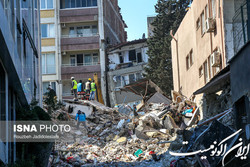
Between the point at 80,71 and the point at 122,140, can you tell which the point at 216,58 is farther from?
the point at 80,71

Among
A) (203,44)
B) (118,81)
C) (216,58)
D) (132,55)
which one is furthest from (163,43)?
(216,58)

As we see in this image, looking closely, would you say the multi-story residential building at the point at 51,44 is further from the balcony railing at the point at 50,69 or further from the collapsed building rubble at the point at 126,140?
the collapsed building rubble at the point at 126,140

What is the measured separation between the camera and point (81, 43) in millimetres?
42438

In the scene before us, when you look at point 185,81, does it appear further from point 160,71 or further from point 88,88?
point 160,71

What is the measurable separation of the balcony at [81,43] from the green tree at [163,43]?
5258 millimetres

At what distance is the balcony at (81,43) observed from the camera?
42406 millimetres

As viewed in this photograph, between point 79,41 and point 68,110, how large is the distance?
1469 cm

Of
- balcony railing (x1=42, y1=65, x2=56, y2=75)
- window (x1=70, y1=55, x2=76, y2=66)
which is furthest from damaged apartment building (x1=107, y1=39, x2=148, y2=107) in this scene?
balcony railing (x1=42, y1=65, x2=56, y2=75)

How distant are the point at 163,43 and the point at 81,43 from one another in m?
7.86

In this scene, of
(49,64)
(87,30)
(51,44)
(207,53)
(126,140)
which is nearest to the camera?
(126,140)

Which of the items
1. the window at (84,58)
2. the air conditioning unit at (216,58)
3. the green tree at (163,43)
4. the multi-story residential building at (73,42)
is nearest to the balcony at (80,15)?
the multi-story residential building at (73,42)

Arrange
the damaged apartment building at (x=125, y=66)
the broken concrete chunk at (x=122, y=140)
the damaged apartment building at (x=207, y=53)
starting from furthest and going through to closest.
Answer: the damaged apartment building at (x=125, y=66) → the broken concrete chunk at (x=122, y=140) → the damaged apartment building at (x=207, y=53)

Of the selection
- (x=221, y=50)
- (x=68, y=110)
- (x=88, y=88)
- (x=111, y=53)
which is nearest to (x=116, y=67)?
(x=111, y=53)

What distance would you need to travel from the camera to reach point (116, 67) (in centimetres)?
4366
